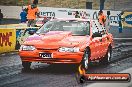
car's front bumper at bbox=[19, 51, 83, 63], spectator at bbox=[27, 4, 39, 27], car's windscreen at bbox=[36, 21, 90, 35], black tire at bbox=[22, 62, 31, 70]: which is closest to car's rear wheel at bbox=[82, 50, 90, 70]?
car's front bumper at bbox=[19, 51, 83, 63]

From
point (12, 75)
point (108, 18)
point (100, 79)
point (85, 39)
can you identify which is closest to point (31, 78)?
point (12, 75)

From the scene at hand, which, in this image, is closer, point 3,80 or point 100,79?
point 100,79

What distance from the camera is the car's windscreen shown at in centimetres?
1283

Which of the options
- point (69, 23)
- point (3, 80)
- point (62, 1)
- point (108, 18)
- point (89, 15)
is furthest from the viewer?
point (62, 1)

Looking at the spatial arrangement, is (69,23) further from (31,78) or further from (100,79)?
(100,79)

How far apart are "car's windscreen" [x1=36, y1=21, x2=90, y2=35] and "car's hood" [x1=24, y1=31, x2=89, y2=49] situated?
1.27ft

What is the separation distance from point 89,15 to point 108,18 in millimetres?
3388

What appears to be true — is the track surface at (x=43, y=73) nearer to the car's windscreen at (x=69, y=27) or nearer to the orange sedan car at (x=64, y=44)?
the orange sedan car at (x=64, y=44)

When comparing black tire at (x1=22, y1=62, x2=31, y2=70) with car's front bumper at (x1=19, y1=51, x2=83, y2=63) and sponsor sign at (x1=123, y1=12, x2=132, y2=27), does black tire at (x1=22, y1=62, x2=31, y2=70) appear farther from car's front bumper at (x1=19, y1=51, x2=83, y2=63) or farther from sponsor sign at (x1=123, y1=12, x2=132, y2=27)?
sponsor sign at (x1=123, y1=12, x2=132, y2=27)

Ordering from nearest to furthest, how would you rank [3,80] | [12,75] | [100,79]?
[100,79] < [3,80] < [12,75]

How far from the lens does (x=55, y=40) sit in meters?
11.9

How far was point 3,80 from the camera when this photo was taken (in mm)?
10188

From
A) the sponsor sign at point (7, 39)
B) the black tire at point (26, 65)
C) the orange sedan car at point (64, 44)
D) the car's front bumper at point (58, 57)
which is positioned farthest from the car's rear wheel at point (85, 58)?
the sponsor sign at point (7, 39)

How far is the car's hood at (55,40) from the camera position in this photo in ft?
38.3
